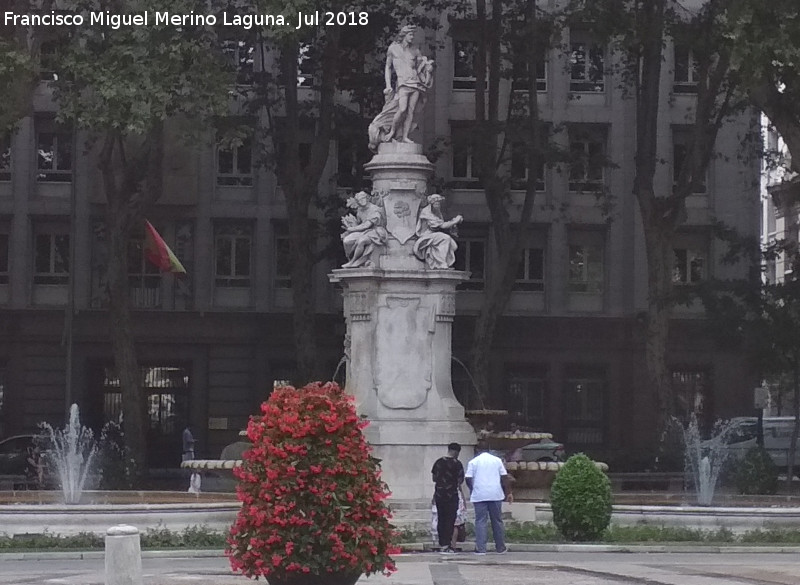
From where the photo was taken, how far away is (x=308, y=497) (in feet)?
49.6

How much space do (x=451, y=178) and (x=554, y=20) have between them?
488 inches

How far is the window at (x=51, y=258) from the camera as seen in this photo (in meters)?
52.9

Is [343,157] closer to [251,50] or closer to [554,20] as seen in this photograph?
[251,50]

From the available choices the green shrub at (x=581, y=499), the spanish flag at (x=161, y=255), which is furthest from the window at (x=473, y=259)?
the green shrub at (x=581, y=499)

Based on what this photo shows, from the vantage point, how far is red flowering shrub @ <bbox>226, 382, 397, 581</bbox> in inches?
588

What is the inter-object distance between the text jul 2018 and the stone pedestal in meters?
7.97

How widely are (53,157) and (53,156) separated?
1.2 inches

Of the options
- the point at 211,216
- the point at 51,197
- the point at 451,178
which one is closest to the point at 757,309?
the point at 451,178

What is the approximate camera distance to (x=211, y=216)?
53656mm

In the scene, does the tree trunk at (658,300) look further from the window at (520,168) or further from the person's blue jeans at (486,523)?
the person's blue jeans at (486,523)

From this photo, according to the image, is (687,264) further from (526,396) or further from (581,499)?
(581,499)

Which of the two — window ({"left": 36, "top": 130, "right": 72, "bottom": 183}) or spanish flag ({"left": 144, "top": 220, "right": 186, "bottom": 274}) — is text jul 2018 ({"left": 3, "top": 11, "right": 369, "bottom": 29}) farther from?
window ({"left": 36, "top": 130, "right": 72, "bottom": 183})

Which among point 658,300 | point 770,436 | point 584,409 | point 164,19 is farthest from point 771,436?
point 164,19

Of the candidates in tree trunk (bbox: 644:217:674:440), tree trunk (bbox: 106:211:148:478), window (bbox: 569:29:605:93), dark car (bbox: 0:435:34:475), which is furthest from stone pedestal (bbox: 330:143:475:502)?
window (bbox: 569:29:605:93)
